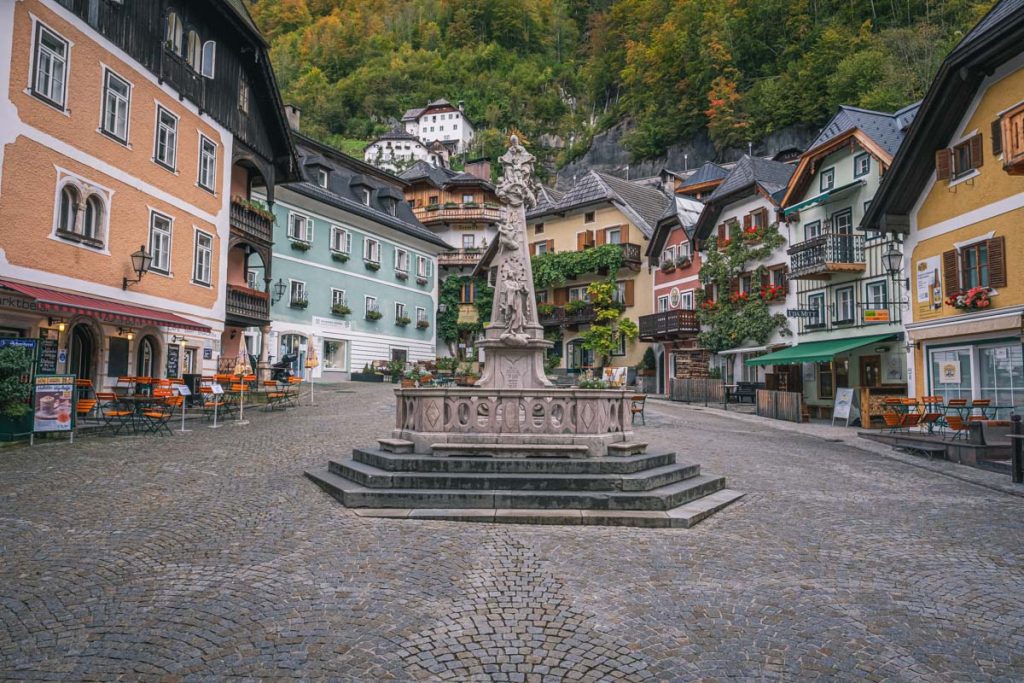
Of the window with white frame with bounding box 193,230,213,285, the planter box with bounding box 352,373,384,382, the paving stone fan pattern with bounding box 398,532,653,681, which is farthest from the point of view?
the planter box with bounding box 352,373,384,382

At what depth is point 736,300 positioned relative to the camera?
31.5 m

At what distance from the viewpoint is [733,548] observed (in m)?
6.82

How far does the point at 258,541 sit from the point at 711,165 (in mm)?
47002

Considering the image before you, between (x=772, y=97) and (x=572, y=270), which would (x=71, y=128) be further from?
(x=772, y=97)

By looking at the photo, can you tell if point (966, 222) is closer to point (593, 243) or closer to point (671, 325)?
point (671, 325)

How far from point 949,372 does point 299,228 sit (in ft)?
95.4

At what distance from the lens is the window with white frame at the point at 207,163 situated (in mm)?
22141

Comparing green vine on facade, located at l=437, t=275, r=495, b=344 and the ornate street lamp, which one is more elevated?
green vine on facade, located at l=437, t=275, r=495, b=344

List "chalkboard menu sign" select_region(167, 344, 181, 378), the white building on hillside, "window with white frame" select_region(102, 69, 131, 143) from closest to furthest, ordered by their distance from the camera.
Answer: "window with white frame" select_region(102, 69, 131, 143) < "chalkboard menu sign" select_region(167, 344, 181, 378) < the white building on hillside

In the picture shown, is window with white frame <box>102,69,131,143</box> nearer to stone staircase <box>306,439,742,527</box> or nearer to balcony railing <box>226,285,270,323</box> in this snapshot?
balcony railing <box>226,285,270,323</box>

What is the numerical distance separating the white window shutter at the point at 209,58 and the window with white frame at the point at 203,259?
541 centimetres

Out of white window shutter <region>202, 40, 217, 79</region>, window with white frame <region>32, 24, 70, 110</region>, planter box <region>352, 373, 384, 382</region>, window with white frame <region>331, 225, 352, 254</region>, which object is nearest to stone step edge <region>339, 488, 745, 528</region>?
window with white frame <region>32, 24, 70, 110</region>

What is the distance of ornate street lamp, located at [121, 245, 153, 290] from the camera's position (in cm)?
1792

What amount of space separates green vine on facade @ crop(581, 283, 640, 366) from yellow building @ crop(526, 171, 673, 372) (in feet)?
1.51
